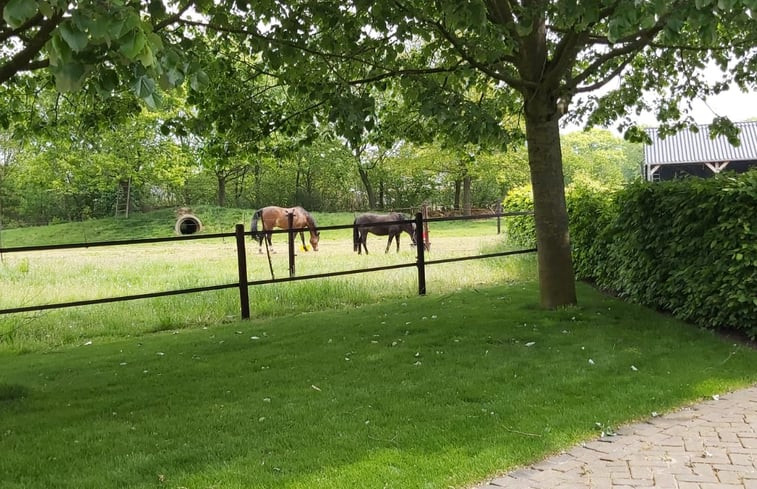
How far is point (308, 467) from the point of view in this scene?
3428 millimetres

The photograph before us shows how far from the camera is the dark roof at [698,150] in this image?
23641 mm

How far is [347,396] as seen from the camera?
4.71 meters

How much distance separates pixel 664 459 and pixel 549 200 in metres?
4.44

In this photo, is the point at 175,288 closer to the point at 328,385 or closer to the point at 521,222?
the point at 328,385

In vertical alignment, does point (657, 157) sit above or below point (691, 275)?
above

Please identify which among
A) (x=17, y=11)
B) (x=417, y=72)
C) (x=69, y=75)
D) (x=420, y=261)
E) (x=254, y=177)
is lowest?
(x=420, y=261)

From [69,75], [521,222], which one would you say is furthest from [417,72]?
[521,222]

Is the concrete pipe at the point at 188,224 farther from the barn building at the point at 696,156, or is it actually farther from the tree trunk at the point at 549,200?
the tree trunk at the point at 549,200

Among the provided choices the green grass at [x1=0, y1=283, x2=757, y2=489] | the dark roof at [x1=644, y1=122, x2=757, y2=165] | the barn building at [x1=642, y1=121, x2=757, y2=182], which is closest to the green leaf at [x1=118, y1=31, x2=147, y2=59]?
the green grass at [x1=0, y1=283, x2=757, y2=489]

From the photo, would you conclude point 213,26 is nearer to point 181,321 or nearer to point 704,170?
point 181,321

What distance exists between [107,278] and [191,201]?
4251 centimetres

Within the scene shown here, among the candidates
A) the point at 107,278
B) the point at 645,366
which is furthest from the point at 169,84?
the point at 107,278

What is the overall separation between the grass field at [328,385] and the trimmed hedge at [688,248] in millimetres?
312

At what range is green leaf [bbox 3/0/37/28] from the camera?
2172mm
